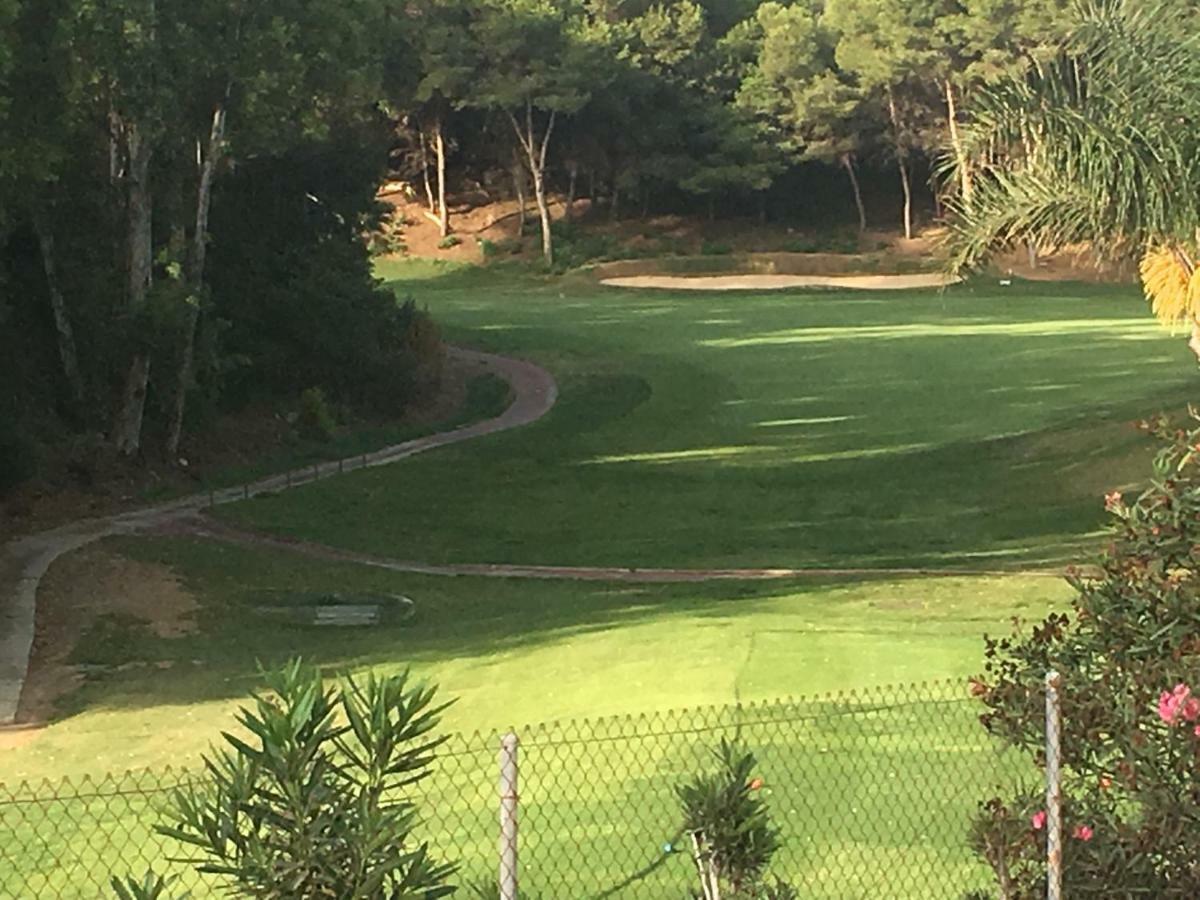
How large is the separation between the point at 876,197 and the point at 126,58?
59.7m

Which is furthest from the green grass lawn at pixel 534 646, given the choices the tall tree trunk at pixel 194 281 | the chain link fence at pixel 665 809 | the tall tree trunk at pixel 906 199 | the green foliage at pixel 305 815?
the tall tree trunk at pixel 906 199

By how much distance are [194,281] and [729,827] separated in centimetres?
2240

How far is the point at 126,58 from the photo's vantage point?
22641 millimetres

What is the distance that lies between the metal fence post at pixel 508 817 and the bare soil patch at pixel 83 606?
1019 cm

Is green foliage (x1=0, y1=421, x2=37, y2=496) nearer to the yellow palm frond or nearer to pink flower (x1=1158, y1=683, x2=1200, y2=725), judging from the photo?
the yellow palm frond

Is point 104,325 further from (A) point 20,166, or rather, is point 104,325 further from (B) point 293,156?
(B) point 293,156

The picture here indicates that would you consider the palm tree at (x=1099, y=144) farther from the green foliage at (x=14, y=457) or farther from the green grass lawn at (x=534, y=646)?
the green foliage at (x=14, y=457)

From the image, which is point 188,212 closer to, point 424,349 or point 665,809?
point 424,349

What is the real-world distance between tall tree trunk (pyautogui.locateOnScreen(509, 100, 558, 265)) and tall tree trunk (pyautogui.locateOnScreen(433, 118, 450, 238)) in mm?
3408

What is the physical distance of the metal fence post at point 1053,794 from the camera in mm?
5945

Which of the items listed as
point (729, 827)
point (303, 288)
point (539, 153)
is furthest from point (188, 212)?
point (539, 153)

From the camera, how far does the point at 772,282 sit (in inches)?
2530

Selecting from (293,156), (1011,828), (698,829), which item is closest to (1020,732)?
(1011,828)

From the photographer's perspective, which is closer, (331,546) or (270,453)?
(331,546)
